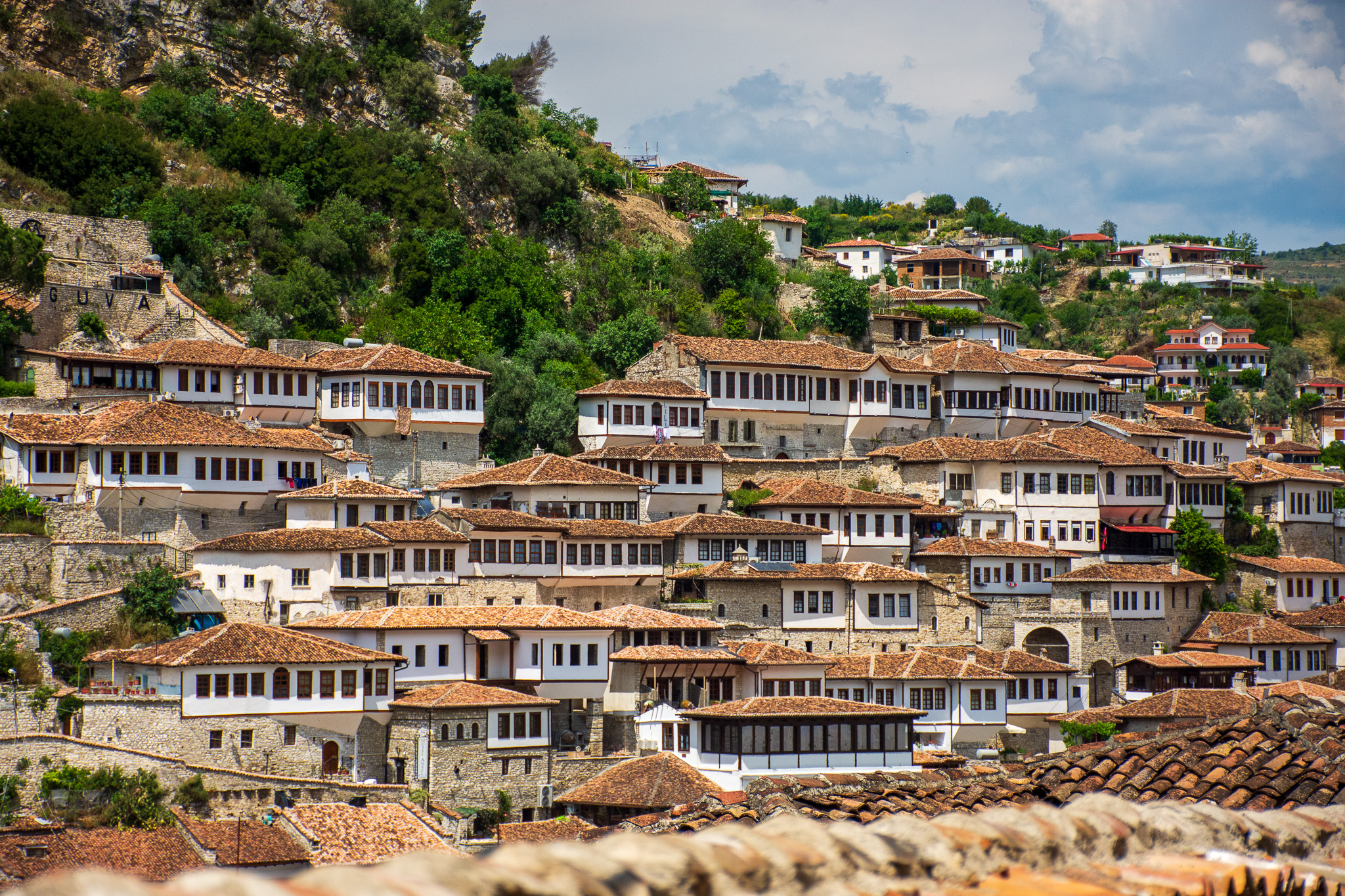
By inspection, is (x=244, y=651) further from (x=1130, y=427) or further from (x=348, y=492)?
(x=1130, y=427)

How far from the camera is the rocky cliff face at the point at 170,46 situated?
6838cm

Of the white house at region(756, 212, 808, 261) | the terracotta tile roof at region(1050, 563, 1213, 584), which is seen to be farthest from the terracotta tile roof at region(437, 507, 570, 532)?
the white house at region(756, 212, 808, 261)

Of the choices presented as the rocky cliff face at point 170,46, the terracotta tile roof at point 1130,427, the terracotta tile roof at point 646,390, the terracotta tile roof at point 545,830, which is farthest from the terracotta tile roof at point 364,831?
the rocky cliff face at point 170,46

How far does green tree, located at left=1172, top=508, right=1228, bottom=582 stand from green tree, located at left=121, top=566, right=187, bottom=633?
36.5 m

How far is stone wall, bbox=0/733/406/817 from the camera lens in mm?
33875

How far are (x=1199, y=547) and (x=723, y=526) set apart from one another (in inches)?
794

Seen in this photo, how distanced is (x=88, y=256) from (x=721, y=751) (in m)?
32.1

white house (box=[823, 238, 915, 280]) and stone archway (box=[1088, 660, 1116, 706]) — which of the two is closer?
stone archway (box=[1088, 660, 1116, 706])

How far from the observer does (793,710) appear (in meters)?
39.5

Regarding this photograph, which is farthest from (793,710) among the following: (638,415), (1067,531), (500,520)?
(1067,531)

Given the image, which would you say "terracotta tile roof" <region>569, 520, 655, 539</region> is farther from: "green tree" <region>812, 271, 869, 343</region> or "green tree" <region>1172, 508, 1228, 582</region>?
"green tree" <region>812, 271, 869, 343</region>

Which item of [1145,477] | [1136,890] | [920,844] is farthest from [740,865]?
[1145,477]

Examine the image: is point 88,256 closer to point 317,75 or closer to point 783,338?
point 317,75

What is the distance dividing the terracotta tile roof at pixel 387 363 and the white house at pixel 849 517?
11.1 m
